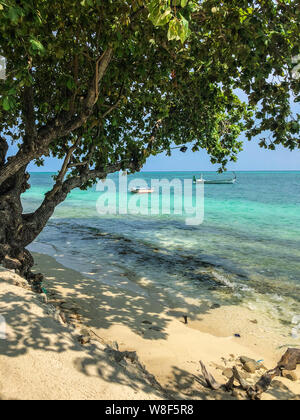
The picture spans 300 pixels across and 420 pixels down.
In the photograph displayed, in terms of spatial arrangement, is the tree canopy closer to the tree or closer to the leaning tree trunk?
the tree

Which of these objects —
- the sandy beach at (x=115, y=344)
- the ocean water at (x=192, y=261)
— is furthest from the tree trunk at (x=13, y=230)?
the ocean water at (x=192, y=261)

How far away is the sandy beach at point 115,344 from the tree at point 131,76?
2215 mm

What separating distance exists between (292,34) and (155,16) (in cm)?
387

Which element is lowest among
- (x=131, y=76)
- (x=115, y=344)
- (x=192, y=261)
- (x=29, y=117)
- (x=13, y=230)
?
(x=192, y=261)

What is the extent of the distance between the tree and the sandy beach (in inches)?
87.2

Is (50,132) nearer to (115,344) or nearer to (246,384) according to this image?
(115,344)

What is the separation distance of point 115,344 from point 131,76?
6040 millimetres

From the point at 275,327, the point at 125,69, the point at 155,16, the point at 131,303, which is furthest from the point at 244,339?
the point at 125,69

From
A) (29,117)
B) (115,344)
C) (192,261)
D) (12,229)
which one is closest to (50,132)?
(29,117)

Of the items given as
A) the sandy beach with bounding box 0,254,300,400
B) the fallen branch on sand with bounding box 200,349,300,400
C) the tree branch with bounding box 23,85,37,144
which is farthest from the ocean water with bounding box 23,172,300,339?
the tree branch with bounding box 23,85,37,144

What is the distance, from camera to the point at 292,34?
17.9ft

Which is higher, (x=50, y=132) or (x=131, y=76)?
(x=131, y=76)

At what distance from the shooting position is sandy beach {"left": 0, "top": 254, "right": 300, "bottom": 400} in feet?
10.4

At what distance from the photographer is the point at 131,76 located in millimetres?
6996
